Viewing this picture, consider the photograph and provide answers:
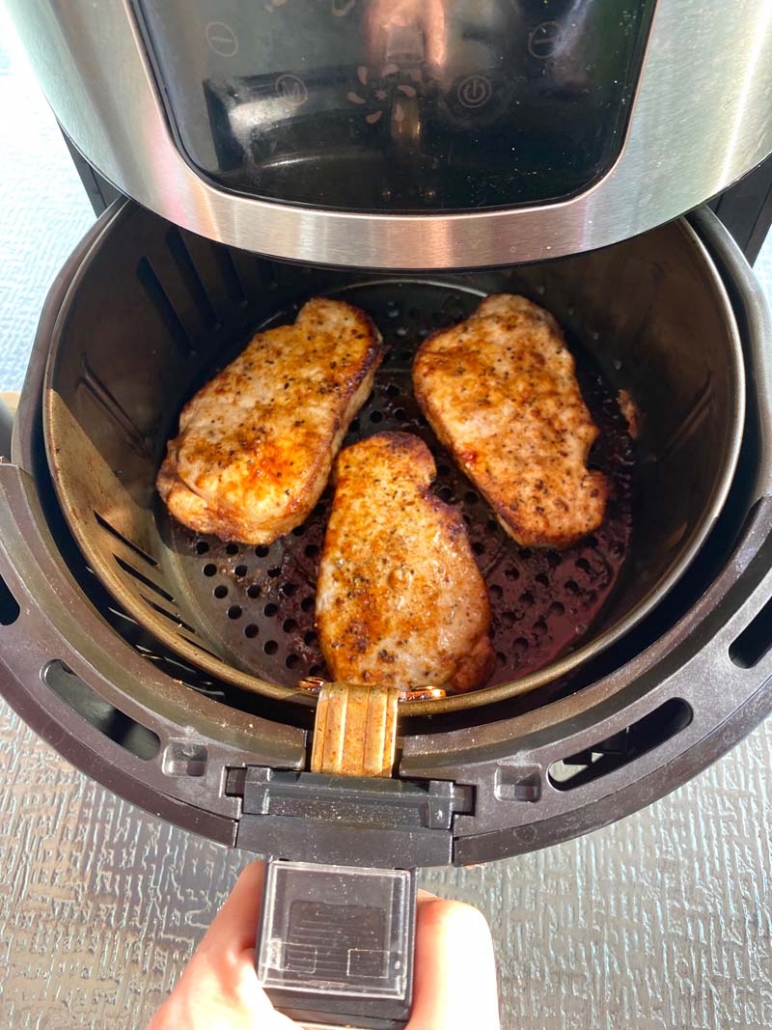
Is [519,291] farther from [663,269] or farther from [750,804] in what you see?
[750,804]

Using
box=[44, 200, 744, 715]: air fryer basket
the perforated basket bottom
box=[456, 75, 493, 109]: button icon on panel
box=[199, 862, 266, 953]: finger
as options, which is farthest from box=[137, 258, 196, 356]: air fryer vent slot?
box=[199, 862, 266, 953]: finger

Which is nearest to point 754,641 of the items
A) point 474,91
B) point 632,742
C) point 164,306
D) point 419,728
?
point 632,742

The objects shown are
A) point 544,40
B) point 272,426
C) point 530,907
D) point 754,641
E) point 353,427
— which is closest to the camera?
point 544,40

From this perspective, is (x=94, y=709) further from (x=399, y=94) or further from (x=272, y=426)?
(x=399, y=94)

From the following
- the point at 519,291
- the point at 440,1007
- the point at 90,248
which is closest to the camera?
the point at 440,1007

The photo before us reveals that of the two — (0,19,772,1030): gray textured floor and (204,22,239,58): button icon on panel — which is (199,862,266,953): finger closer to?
(0,19,772,1030): gray textured floor

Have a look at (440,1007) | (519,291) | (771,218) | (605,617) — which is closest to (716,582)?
(605,617)

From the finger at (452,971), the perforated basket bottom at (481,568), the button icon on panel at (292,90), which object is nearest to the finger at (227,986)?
the finger at (452,971)

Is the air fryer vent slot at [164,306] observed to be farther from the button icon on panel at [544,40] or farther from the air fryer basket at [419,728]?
the button icon on panel at [544,40]
